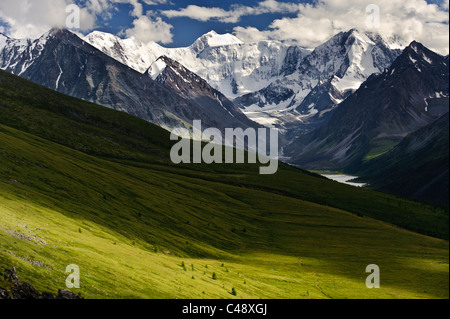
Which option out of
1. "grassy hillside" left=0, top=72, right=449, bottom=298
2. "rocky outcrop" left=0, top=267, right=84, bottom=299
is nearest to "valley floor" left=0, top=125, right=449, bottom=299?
"grassy hillside" left=0, top=72, right=449, bottom=298

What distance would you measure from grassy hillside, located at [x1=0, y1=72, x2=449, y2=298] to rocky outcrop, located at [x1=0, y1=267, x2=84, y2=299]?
1806 millimetres

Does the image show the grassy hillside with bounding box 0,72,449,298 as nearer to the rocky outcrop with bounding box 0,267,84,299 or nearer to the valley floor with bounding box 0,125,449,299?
the valley floor with bounding box 0,125,449,299

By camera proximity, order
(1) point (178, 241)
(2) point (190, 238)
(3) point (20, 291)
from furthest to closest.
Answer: (2) point (190, 238) → (1) point (178, 241) → (3) point (20, 291)

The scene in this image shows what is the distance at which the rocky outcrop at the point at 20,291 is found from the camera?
34.5 metres

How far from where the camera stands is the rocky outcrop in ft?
113

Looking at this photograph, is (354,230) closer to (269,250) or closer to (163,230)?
(269,250)

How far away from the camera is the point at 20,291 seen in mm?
35312

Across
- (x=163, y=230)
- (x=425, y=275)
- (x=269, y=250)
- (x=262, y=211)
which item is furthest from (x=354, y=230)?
(x=163, y=230)

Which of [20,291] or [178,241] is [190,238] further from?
[20,291]

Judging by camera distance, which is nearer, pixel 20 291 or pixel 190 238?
pixel 20 291

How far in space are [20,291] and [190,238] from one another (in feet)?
185

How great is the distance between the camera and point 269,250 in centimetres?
10006

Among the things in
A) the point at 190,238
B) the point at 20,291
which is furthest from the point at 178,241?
the point at 20,291
